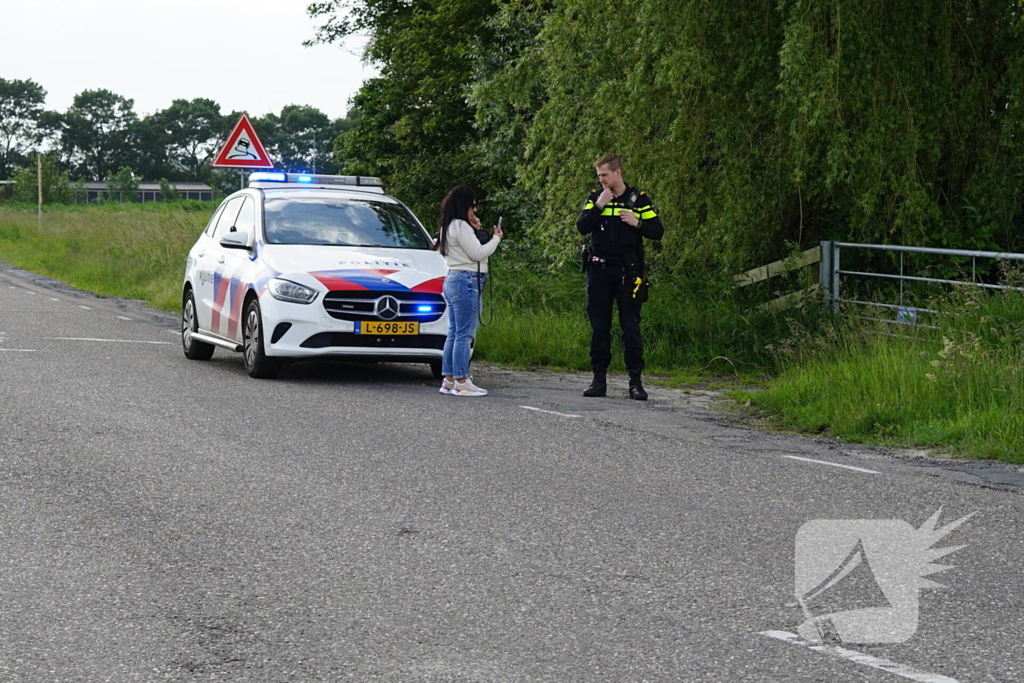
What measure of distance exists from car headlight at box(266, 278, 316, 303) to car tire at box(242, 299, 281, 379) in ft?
0.87

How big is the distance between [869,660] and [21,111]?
557ft

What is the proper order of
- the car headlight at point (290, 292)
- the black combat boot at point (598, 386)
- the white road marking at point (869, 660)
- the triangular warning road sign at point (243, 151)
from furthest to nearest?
the triangular warning road sign at point (243, 151), the car headlight at point (290, 292), the black combat boot at point (598, 386), the white road marking at point (869, 660)

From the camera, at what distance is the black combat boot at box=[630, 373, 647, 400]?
11.7 meters

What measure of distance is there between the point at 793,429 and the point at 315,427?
3.50 metres

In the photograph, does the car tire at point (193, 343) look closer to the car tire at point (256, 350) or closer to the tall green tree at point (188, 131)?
the car tire at point (256, 350)

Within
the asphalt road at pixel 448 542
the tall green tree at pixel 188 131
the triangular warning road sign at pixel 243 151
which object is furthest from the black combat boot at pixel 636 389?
the tall green tree at pixel 188 131

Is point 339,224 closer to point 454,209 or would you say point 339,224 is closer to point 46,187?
point 454,209

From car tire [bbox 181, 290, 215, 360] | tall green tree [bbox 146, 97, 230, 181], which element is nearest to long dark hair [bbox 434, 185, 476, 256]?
car tire [bbox 181, 290, 215, 360]

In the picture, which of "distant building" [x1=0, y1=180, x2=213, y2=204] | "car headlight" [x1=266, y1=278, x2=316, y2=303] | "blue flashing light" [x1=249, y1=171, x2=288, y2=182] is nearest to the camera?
"car headlight" [x1=266, y1=278, x2=316, y2=303]

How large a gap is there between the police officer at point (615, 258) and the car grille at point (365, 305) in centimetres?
159

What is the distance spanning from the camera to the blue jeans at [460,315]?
11.8m
